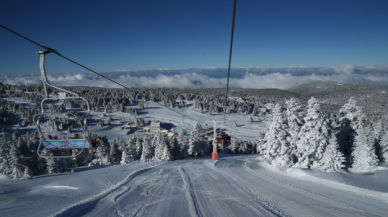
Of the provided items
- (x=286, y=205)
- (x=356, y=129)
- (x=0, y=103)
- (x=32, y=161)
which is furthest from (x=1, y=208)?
(x=0, y=103)

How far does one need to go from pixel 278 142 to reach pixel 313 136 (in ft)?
11.4

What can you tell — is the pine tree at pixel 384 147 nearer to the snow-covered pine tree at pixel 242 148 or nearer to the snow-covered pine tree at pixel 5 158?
the snow-covered pine tree at pixel 242 148

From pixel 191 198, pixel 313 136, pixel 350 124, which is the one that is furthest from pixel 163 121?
pixel 191 198

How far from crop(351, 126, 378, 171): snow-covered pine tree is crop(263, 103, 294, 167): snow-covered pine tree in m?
6.92

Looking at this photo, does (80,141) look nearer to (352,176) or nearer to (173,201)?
(173,201)

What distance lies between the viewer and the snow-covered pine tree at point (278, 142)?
1866cm

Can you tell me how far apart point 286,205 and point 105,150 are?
37.4 meters

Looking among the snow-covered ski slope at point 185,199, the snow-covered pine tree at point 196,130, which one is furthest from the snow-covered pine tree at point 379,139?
the snow-covered pine tree at point 196,130

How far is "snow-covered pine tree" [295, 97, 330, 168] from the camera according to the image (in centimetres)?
1739

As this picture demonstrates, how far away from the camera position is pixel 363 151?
59.4 ft

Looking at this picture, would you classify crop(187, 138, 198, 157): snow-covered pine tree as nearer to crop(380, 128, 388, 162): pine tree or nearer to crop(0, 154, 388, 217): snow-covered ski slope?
crop(0, 154, 388, 217): snow-covered ski slope

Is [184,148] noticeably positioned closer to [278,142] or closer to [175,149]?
[175,149]

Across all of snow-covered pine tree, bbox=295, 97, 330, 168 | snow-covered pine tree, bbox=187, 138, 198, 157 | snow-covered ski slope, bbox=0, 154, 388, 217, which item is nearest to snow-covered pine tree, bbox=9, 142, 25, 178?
snow-covered ski slope, bbox=0, 154, 388, 217

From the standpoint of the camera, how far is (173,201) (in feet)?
24.1
